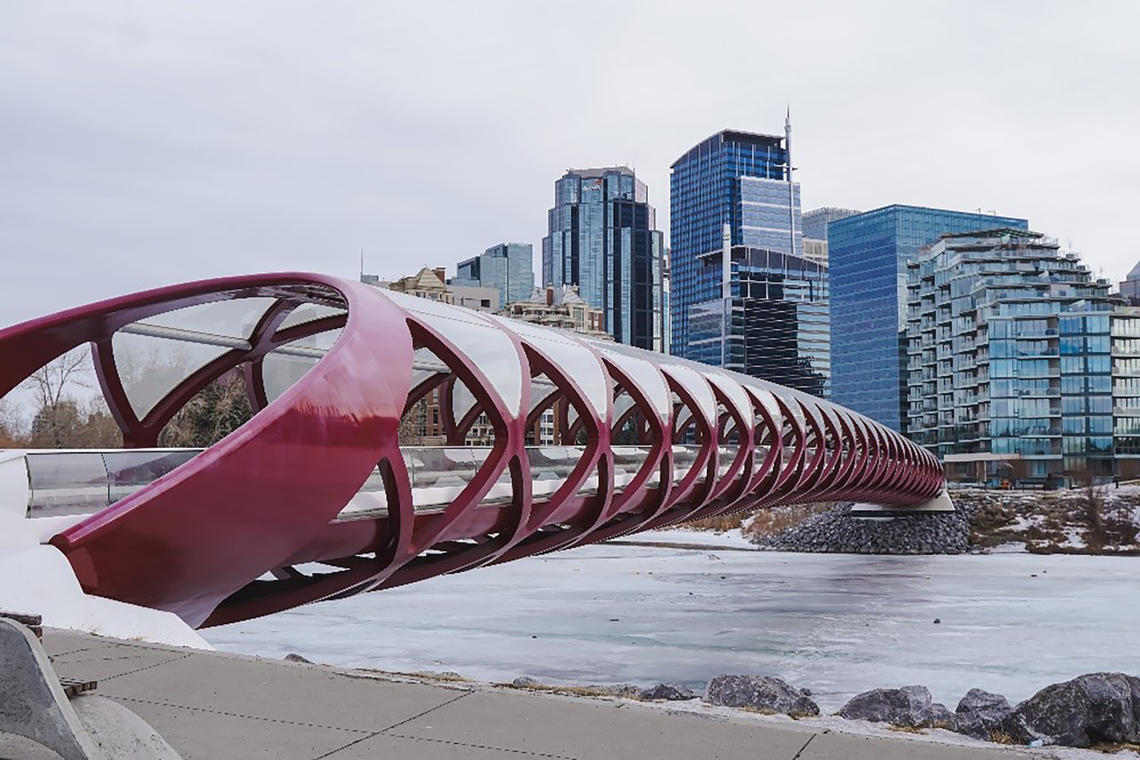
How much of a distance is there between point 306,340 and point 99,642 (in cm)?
1146

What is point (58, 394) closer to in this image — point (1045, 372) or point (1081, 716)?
point (1081, 716)

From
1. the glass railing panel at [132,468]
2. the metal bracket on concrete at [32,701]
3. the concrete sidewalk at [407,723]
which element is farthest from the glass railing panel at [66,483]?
the metal bracket on concrete at [32,701]

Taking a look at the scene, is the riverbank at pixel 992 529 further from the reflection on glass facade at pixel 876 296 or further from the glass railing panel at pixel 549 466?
the reflection on glass facade at pixel 876 296

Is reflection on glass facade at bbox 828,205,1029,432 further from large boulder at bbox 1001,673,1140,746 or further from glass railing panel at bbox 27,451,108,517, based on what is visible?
glass railing panel at bbox 27,451,108,517

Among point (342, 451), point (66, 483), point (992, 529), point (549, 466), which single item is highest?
point (342, 451)

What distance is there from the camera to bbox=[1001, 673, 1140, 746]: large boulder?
12195 mm

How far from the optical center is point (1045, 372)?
103 m

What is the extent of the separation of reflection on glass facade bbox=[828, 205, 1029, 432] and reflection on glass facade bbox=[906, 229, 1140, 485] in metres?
41.7

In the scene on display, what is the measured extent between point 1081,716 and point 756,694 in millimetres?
3920

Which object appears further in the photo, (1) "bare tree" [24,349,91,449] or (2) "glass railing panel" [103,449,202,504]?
(1) "bare tree" [24,349,91,449]

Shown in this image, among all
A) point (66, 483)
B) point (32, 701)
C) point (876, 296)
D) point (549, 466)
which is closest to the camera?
point (32, 701)

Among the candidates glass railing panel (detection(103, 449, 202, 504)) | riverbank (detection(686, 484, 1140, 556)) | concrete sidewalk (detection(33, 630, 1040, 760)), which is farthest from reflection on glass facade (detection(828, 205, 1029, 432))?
concrete sidewalk (detection(33, 630, 1040, 760))

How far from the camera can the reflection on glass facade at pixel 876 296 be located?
6009 inches

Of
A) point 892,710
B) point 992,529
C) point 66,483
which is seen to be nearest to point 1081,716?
point 892,710
